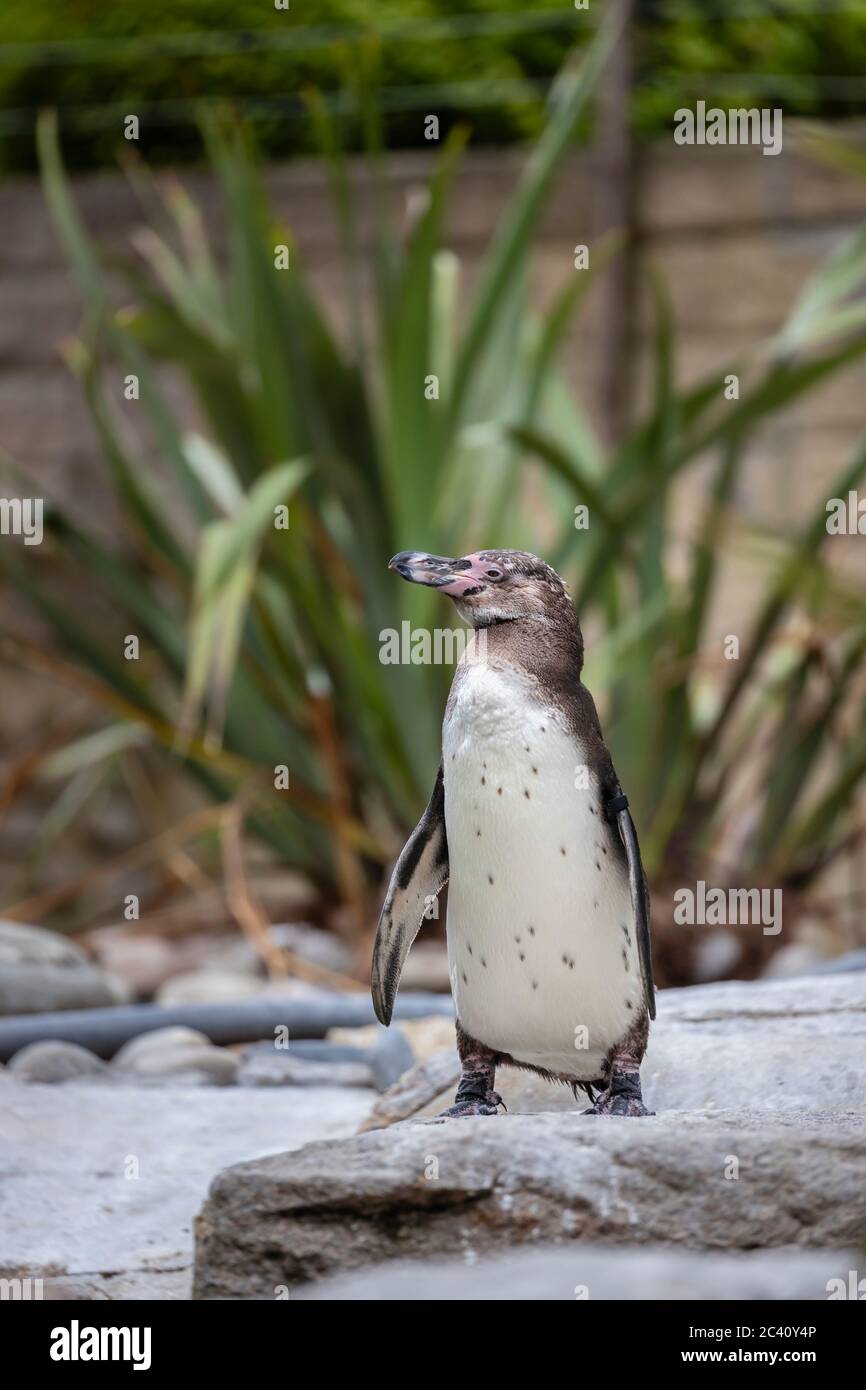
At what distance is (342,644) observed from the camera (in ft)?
10.9

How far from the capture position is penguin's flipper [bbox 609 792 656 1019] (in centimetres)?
145

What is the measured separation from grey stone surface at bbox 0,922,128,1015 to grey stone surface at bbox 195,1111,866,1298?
1.49 m

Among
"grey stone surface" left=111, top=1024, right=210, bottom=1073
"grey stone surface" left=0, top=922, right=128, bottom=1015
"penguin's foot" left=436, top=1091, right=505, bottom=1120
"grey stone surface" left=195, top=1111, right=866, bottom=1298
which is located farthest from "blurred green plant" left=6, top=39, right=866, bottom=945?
"grey stone surface" left=195, top=1111, right=866, bottom=1298

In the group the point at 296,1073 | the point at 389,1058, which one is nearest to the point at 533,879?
the point at 389,1058

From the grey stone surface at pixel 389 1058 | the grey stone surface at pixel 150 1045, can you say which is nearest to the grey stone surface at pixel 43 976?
the grey stone surface at pixel 150 1045

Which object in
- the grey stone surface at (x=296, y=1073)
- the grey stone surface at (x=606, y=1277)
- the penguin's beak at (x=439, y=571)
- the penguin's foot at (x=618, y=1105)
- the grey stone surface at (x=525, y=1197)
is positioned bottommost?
the grey stone surface at (x=606, y=1277)

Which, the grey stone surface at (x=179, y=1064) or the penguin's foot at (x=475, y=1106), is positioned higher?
the grey stone surface at (x=179, y=1064)

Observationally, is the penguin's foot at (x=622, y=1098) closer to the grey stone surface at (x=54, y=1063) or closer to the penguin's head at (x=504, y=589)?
the penguin's head at (x=504, y=589)

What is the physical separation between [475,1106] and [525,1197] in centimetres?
30

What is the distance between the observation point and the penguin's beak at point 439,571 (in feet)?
4.49

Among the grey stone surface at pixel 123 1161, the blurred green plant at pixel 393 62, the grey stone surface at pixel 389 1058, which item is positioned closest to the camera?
the grey stone surface at pixel 123 1161

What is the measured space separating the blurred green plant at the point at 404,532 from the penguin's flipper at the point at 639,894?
1.53 m

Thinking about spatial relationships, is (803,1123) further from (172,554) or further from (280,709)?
(172,554)

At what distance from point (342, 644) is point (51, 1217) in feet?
6.00
